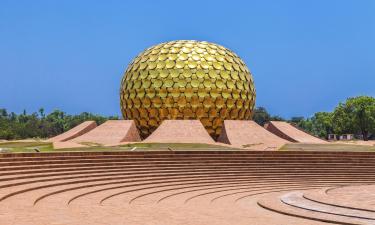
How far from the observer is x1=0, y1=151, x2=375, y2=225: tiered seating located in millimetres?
8906

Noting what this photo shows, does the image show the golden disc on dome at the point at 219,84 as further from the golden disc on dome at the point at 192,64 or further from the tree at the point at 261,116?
the tree at the point at 261,116

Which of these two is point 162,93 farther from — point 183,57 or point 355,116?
point 355,116

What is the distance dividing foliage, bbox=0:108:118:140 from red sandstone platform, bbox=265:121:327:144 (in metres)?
39.5

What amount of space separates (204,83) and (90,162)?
15.6m

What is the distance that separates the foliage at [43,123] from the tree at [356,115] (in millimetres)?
38641

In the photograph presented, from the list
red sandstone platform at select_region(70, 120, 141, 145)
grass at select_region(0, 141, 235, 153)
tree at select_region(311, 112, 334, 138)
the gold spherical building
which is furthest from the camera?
tree at select_region(311, 112, 334, 138)

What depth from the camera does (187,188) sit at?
14.6 meters

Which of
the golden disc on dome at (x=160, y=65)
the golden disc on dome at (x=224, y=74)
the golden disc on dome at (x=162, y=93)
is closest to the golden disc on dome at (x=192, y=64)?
the golden disc on dome at (x=160, y=65)

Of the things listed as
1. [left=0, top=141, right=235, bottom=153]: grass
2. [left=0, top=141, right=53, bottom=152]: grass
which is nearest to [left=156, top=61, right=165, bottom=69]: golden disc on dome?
[left=0, top=141, right=235, bottom=153]: grass

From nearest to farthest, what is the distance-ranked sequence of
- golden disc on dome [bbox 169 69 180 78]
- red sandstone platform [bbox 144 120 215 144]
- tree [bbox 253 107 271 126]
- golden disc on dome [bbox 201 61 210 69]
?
red sandstone platform [bbox 144 120 215 144], golden disc on dome [bbox 169 69 180 78], golden disc on dome [bbox 201 61 210 69], tree [bbox 253 107 271 126]

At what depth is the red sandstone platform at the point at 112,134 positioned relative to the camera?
26.8 m

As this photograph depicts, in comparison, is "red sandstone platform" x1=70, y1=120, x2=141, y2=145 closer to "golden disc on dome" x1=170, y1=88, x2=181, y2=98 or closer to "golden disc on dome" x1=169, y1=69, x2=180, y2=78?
"golden disc on dome" x1=170, y1=88, x2=181, y2=98

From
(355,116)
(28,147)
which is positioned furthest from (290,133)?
(355,116)

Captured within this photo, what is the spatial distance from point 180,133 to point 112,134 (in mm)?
4058
